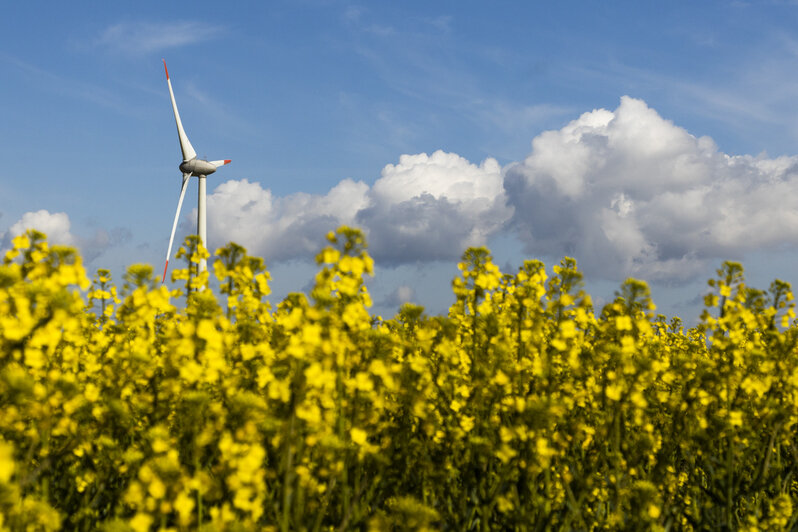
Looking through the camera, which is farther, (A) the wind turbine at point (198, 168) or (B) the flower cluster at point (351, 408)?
(A) the wind turbine at point (198, 168)

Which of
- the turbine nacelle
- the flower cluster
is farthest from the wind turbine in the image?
the flower cluster

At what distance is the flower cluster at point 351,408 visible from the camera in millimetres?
3760

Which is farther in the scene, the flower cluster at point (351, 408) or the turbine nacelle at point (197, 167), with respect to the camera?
the turbine nacelle at point (197, 167)

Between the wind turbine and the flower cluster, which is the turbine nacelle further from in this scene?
the flower cluster

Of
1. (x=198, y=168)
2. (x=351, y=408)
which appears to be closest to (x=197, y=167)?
(x=198, y=168)

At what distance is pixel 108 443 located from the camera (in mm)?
5004

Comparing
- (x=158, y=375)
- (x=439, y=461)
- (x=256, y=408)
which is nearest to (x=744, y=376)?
(x=439, y=461)

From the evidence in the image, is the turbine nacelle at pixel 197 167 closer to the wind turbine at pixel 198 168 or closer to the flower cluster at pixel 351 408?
the wind turbine at pixel 198 168

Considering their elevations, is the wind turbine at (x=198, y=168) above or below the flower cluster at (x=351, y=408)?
above

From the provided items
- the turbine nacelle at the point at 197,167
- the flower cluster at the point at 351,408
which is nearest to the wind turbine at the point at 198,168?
the turbine nacelle at the point at 197,167

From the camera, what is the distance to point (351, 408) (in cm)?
466

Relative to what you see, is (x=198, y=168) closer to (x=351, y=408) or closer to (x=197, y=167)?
(x=197, y=167)

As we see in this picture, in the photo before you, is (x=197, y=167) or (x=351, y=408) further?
(x=197, y=167)

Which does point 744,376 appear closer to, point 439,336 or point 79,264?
point 439,336
